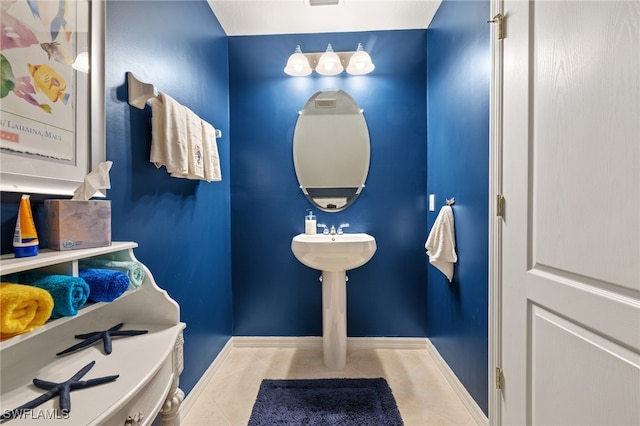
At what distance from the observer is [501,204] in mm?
1196

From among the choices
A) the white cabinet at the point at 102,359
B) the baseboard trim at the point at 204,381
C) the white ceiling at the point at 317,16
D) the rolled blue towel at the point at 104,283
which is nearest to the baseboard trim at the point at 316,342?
the baseboard trim at the point at 204,381

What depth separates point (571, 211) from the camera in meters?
0.85

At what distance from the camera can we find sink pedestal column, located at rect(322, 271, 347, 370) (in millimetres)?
1947

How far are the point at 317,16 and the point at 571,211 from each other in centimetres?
198

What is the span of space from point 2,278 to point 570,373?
151cm

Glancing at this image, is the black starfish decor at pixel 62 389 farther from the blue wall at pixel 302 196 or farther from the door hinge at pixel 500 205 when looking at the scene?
the door hinge at pixel 500 205

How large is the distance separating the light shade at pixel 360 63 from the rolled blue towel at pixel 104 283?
198 centimetres

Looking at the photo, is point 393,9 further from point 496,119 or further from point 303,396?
point 303,396

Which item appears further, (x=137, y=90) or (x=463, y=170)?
(x=463, y=170)

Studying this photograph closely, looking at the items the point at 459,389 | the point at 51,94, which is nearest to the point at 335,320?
the point at 459,389

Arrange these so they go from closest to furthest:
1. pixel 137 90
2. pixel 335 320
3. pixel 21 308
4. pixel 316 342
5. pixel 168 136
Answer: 1. pixel 21 308
2. pixel 137 90
3. pixel 168 136
4. pixel 335 320
5. pixel 316 342

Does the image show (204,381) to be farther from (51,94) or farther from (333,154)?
(333,154)

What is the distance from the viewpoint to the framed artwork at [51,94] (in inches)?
26.4

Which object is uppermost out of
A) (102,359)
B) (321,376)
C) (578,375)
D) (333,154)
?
(333,154)
